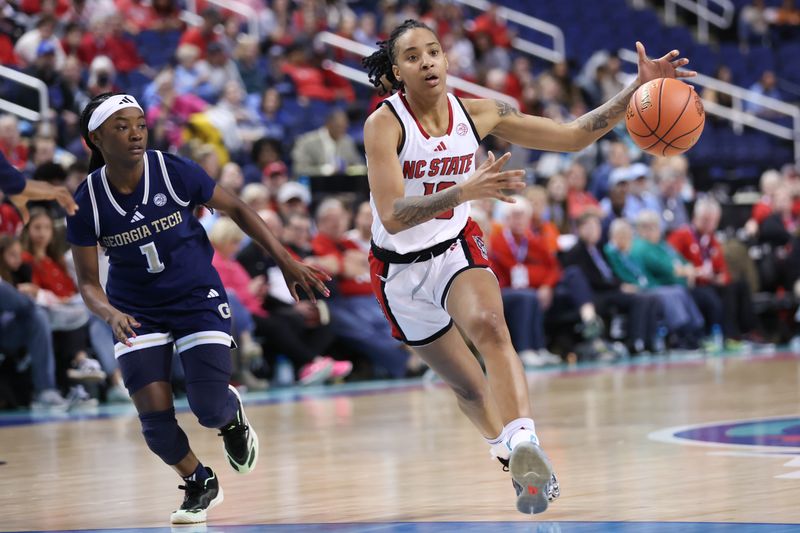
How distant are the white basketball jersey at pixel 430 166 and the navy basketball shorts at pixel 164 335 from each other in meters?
0.76

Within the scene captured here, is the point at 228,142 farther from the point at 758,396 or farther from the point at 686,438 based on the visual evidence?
the point at 686,438

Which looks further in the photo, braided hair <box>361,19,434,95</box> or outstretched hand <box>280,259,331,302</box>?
braided hair <box>361,19,434,95</box>

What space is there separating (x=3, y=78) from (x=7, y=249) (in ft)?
11.0

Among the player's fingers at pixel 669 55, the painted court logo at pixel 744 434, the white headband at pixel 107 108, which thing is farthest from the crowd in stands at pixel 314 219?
the player's fingers at pixel 669 55

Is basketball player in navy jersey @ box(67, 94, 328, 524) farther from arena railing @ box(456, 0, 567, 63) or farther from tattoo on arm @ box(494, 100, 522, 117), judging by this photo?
arena railing @ box(456, 0, 567, 63)

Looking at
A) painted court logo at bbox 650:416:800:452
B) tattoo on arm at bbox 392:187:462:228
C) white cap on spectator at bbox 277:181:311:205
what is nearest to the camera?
tattoo on arm at bbox 392:187:462:228

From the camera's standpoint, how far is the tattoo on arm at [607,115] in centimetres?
562

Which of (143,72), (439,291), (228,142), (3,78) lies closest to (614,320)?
(228,142)

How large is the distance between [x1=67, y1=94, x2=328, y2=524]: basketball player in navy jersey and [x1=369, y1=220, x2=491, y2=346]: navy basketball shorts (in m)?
0.27

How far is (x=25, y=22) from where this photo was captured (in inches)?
541

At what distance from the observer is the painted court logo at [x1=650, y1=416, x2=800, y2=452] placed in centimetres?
673

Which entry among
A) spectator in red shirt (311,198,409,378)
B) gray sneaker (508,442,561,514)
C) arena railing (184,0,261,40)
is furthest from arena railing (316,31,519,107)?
gray sneaker (508,442,561,514)

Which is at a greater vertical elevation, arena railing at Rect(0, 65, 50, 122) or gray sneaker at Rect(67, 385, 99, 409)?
arena railing at Rect(0, 65, 50, 122)

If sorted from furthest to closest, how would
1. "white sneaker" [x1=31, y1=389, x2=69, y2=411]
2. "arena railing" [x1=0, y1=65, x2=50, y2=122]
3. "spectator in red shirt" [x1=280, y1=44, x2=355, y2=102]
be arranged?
"spectator in red shirt" [x1=280, y1=44, x2=355, y2=102]
"arena railing" [x1=0, y1=65, x2=50, y2=122]
"white sneaker" [x1=31, y1=389, x2=69, y2=411]
